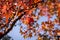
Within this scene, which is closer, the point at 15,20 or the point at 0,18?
the point at 15,20

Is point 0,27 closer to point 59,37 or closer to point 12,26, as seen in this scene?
point 12,26

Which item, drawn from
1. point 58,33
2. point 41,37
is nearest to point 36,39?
point 41,37

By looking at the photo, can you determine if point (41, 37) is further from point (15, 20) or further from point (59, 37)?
point (15, 20)

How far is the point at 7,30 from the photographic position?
17516mm

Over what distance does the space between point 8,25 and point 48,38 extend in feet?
→ 13.6

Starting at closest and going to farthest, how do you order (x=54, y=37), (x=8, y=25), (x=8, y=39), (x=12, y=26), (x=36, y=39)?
(x=12, y=26), (x=8, y=25), (x=54, y=37), (x=36, y=39), (x=8, y=39)

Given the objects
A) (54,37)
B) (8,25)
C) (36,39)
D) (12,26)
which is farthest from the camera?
(36,39)

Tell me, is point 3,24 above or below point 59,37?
above

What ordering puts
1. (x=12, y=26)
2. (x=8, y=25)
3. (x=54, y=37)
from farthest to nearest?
(x=54, y=37), (x=8, y=25), (x=12, y=26)

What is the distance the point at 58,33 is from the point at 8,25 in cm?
432

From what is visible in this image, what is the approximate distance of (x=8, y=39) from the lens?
3984 cm

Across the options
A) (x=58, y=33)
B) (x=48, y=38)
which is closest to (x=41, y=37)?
(x=48, y=38)

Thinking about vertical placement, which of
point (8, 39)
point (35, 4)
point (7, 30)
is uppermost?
point (35, 4)

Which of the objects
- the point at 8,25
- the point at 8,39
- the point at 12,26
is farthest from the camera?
the point at 8,39
